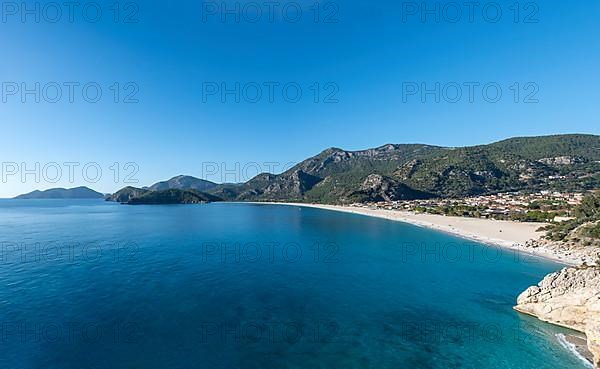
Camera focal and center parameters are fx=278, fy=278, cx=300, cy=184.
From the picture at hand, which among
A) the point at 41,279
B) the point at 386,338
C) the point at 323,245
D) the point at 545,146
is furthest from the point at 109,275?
the point at 545,146

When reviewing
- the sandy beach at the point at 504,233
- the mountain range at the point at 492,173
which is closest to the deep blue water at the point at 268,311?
the sandy beach at the point at 504,233

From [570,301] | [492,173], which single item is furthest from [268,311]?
[492,173]

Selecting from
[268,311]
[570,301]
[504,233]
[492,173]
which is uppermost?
[492,173]

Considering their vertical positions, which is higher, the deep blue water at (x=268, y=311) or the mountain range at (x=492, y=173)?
the mountain range at (x=492, y=173)

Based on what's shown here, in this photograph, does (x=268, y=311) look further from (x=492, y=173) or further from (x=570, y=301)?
(x=492, y=173)

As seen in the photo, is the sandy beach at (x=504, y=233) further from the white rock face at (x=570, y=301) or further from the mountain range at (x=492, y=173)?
the mountain range at (x=492, y=173)

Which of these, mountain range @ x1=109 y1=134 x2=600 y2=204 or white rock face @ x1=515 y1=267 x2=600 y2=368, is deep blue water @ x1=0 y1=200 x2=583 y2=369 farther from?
mountain range @ x1=109 y1=134 x2=600 y2=204

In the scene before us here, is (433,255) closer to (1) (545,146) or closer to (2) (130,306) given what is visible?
(2) (130,306)
